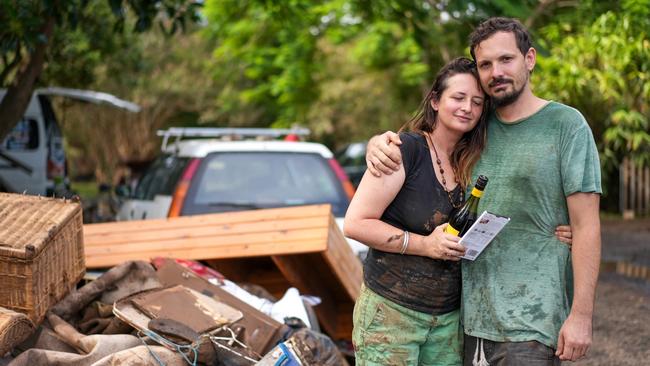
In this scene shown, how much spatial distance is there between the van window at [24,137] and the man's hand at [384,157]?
40.5 feet

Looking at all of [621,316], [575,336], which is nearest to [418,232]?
[575,336]

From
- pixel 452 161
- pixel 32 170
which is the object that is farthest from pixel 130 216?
pixel 32 170

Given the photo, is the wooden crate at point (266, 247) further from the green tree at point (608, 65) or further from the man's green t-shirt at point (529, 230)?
the green tree at point (608, 65)

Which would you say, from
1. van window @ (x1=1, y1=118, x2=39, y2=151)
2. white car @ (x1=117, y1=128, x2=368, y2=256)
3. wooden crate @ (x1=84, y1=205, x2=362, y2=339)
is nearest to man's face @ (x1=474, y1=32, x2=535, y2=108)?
wooden crate @ (x1=84, y1=205, x2=362, y2=339)

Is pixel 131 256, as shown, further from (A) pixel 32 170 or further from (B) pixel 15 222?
(A) pixel 32 170

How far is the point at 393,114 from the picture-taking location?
92.2 feet

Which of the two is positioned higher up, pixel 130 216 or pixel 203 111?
pixel 130 216

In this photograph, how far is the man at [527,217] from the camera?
10.2 feet

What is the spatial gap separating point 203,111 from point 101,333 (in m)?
31.9

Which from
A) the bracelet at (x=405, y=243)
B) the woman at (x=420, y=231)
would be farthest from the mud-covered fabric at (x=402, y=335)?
the bracelet at (x=405, y=243)

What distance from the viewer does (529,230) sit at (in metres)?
3.21

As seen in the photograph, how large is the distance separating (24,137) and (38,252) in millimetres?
10712

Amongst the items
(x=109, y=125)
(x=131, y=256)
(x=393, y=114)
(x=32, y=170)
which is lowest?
(x=109, y=125)

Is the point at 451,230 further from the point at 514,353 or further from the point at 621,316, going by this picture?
the point at 621,316
